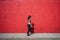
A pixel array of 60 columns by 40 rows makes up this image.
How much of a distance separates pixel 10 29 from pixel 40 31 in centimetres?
246

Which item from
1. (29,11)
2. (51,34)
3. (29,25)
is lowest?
(51,34)

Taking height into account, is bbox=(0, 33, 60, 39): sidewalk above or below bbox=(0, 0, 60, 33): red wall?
below

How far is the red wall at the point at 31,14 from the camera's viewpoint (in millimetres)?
13023

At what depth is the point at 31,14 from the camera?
13.1 m

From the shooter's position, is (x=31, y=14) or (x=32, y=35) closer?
Answer: (x=32, y=35)

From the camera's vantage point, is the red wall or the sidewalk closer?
the sidewalk

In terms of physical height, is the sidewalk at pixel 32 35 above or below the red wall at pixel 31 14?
below

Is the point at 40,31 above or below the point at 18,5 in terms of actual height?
below

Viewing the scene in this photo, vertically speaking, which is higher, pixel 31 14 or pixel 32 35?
pixel 31 14

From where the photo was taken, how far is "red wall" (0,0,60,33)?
13.0m

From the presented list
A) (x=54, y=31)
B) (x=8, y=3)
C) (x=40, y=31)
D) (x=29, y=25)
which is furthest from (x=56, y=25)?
(x=8, y=3)

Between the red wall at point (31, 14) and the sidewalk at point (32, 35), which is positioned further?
the red wall at point (31, 14)

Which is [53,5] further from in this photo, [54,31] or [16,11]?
[16,11]

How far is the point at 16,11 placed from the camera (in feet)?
43.1
